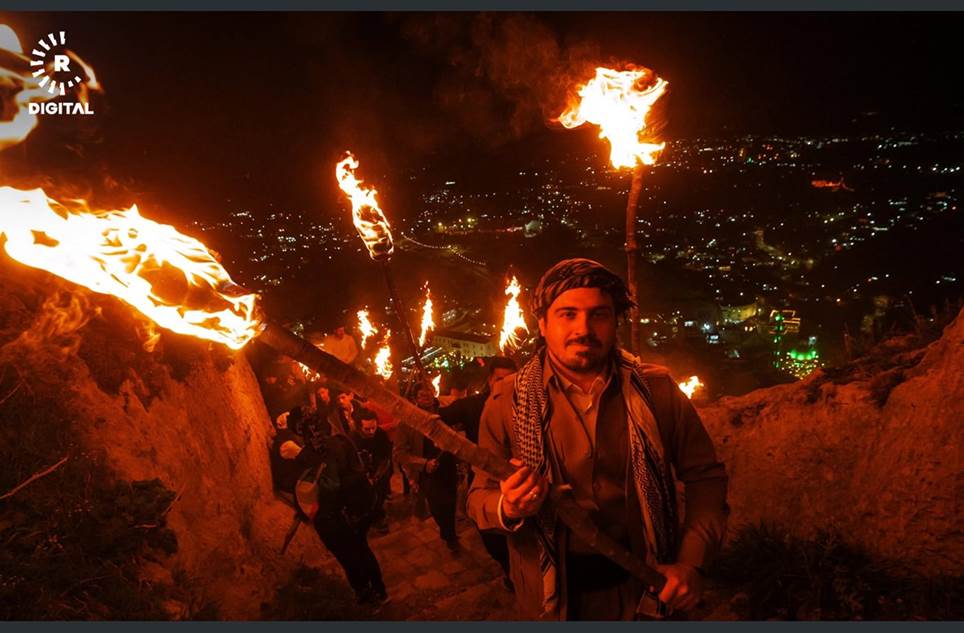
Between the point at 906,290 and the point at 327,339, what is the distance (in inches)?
1081

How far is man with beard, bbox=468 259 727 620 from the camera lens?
8.53 feet

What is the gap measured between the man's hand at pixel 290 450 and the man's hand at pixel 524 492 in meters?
4.43

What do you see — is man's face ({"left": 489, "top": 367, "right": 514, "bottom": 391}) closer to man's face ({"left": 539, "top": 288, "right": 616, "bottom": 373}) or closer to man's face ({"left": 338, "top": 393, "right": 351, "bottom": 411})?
man's face ({"left": 338, "top": 393, "right": 351, "bottom": 411})

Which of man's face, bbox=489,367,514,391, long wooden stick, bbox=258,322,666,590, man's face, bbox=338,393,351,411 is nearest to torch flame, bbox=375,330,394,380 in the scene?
man's face, bbox=338,393,351,411

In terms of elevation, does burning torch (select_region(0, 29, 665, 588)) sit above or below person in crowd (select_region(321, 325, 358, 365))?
below

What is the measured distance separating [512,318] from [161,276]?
8069 millimetres

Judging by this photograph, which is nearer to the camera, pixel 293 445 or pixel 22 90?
pixel 22 90

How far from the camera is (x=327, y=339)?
1036 centimetres

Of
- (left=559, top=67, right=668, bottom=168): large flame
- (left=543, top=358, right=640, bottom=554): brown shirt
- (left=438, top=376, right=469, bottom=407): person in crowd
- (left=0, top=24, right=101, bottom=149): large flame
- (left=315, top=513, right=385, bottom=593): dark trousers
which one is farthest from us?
(left=438, top=376, right=469, bottom=407): person in crowd

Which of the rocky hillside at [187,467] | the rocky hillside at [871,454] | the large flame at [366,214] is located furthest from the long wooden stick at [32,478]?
the rocky hillside at [871,454]

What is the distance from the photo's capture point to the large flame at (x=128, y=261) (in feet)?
7.54

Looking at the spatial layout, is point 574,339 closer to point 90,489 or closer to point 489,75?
point 90,489

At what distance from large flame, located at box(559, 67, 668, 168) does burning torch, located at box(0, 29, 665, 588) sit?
4965mm

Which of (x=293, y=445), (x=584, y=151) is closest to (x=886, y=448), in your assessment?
(x=293, y=445)
